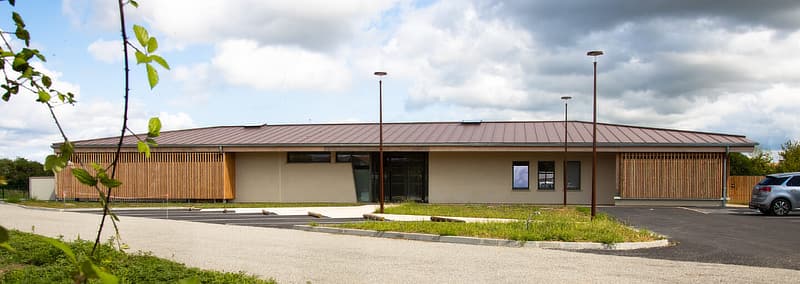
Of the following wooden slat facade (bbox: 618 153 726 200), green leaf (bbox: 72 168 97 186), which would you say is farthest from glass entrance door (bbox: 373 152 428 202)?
green leaf (bbox: 72 168 97 186)

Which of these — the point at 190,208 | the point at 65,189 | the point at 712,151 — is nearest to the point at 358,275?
the point at 190,208

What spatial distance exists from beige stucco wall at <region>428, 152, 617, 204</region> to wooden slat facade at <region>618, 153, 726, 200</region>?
1.83 meters

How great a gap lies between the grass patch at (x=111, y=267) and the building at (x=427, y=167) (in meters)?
20.1

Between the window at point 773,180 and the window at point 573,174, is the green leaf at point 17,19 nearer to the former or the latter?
the window at point 773,180

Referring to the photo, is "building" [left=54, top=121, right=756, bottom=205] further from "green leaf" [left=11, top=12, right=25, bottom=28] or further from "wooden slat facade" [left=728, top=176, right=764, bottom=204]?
"green leaf" [left=11, top=12, right=25, bottom=28]

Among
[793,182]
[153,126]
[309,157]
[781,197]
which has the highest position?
[153,126]

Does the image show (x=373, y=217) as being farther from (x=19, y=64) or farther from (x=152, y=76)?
(x=152, y=76)

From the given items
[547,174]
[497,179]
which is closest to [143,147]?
[497,179]

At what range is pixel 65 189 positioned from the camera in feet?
104

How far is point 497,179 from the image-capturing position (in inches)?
1192

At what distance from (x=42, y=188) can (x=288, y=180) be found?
1402cm

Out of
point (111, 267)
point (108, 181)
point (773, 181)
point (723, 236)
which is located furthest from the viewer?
point (773, 181)

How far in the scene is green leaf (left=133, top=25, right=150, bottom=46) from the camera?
59.9 inches

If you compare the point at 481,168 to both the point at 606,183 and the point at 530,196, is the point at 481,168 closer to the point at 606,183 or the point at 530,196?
the point at 530,196
